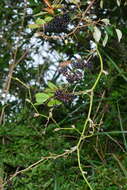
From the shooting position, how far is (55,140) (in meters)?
1.78

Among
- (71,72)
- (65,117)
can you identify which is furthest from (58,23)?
(65,117)

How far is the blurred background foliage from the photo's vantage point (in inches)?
61.2

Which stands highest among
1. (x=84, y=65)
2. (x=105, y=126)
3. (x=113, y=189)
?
(x=84, y=65)

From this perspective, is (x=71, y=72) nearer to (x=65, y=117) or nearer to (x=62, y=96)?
(x=62, y=96)

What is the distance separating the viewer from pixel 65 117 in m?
1.96

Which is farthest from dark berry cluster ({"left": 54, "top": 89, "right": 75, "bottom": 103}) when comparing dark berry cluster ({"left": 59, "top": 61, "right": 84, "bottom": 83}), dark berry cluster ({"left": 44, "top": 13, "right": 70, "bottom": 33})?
dark berry cluster ({"left": 44, "top": 13, "right": 70, "bottom": 33})

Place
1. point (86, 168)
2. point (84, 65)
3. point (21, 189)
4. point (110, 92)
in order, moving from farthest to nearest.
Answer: point (110, 92) → point (86, 168) → point (21, 189) → point (84, 65)

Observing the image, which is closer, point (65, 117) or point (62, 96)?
point (62, 96)

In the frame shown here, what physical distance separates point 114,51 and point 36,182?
2.45 feet

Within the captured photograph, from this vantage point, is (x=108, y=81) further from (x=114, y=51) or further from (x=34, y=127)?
(x=34, y=127)

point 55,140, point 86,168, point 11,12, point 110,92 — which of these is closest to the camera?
point 86,168

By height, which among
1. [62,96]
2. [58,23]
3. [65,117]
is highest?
[58,23]

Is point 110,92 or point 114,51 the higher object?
point 114,51

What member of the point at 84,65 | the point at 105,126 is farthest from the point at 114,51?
the point at 84,65
